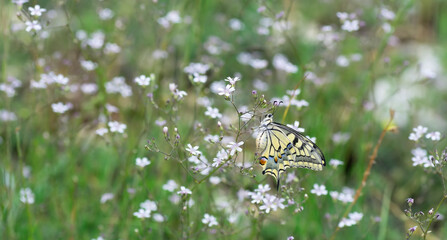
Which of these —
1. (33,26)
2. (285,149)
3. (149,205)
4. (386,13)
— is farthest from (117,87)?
(386,13)

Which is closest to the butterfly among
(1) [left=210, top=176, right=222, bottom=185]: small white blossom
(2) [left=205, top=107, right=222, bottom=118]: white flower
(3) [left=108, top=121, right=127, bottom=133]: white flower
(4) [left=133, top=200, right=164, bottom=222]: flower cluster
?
(2) [left=205, top=107, right=222, bottom=118]: white flower

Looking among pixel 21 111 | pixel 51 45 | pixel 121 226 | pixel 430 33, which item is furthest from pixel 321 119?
pixel 430 33

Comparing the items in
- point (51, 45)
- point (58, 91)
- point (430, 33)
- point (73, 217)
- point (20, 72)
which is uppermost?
point (430, 33)

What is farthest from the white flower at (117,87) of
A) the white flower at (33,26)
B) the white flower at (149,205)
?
the white flower at (149,205)

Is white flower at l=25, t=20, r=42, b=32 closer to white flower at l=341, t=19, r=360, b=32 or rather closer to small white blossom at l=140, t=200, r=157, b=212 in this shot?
small white blossom at l=140, t=200, r=157, b=212

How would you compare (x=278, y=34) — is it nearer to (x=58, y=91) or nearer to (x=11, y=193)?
(x=58, y=91)

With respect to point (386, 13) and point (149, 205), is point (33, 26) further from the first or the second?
point (386, 13)
